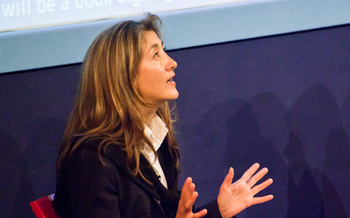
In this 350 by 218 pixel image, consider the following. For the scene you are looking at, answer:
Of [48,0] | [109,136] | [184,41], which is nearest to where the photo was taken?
[109,136]

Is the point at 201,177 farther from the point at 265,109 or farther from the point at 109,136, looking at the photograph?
the point at 109,136

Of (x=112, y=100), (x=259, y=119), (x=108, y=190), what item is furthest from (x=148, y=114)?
(x=259, y=119)

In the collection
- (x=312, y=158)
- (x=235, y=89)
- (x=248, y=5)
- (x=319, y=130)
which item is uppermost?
(x=248, y=5)

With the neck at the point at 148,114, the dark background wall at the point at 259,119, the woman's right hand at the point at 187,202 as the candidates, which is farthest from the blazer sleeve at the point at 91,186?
the dark background wall at the point at 259,119

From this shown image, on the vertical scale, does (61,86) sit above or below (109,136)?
above

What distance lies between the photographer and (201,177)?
95.6 inches

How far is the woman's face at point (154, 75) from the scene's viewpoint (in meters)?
1.63

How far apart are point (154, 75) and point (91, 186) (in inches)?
20.6

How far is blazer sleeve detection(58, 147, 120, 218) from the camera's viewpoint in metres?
1.32

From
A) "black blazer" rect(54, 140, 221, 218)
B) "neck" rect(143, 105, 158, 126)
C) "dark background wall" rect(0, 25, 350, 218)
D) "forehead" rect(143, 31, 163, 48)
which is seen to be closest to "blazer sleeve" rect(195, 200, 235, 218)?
"black blazer" rect(54, 140, 221, 218)

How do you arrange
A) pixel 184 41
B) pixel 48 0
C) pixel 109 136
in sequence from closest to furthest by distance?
1. pixel 109 136
2. pixel 48 0
3. pixel 184 41

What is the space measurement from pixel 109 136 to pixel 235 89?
3.80 ft

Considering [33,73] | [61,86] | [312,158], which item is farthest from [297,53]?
[33,73]

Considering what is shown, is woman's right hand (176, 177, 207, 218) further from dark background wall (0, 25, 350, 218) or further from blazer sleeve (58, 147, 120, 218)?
dark background wall (0, 25, 350, 218)
